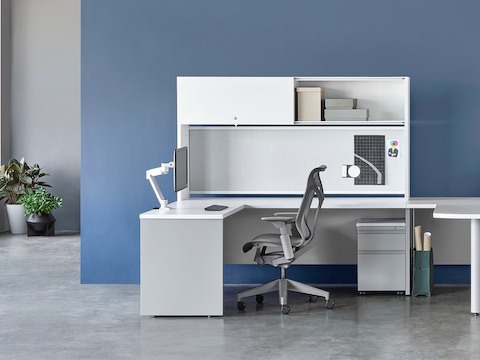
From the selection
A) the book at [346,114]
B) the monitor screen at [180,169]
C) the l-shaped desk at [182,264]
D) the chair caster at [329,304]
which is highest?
the book at [346,114]

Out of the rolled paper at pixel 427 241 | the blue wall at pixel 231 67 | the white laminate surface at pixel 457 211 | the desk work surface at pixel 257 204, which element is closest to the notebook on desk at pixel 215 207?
Answer: the desk work surface at pixel 257 204

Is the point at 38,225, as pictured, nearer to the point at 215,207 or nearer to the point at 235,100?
the point at 235,100

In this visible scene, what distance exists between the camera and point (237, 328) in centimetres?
547

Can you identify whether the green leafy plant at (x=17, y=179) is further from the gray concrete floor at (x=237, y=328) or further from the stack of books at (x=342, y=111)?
the stack of books at (x=342, y=111)

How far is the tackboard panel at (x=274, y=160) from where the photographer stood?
7055 millimetres

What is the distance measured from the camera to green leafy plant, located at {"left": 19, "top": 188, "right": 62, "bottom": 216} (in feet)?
35.5

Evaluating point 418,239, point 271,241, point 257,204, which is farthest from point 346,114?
point 271,241

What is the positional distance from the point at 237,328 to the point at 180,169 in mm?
1261

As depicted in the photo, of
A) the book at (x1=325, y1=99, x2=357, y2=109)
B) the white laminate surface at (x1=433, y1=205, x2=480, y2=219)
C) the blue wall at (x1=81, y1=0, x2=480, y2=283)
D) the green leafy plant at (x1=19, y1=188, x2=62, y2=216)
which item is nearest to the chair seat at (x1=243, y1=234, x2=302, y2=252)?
the white laminate surface at (x1=433, y1=205, x2=480, y2=219)

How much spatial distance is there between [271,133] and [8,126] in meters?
5.51

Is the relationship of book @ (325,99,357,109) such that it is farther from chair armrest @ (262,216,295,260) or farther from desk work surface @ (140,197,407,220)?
chair armrest @ (262,216,295,260)

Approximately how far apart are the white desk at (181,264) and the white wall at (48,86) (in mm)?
6097

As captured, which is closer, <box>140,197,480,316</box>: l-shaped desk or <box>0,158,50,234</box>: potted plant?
<box>140,197,480,316</box>: l-shaped desk

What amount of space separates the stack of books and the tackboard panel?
297mm
